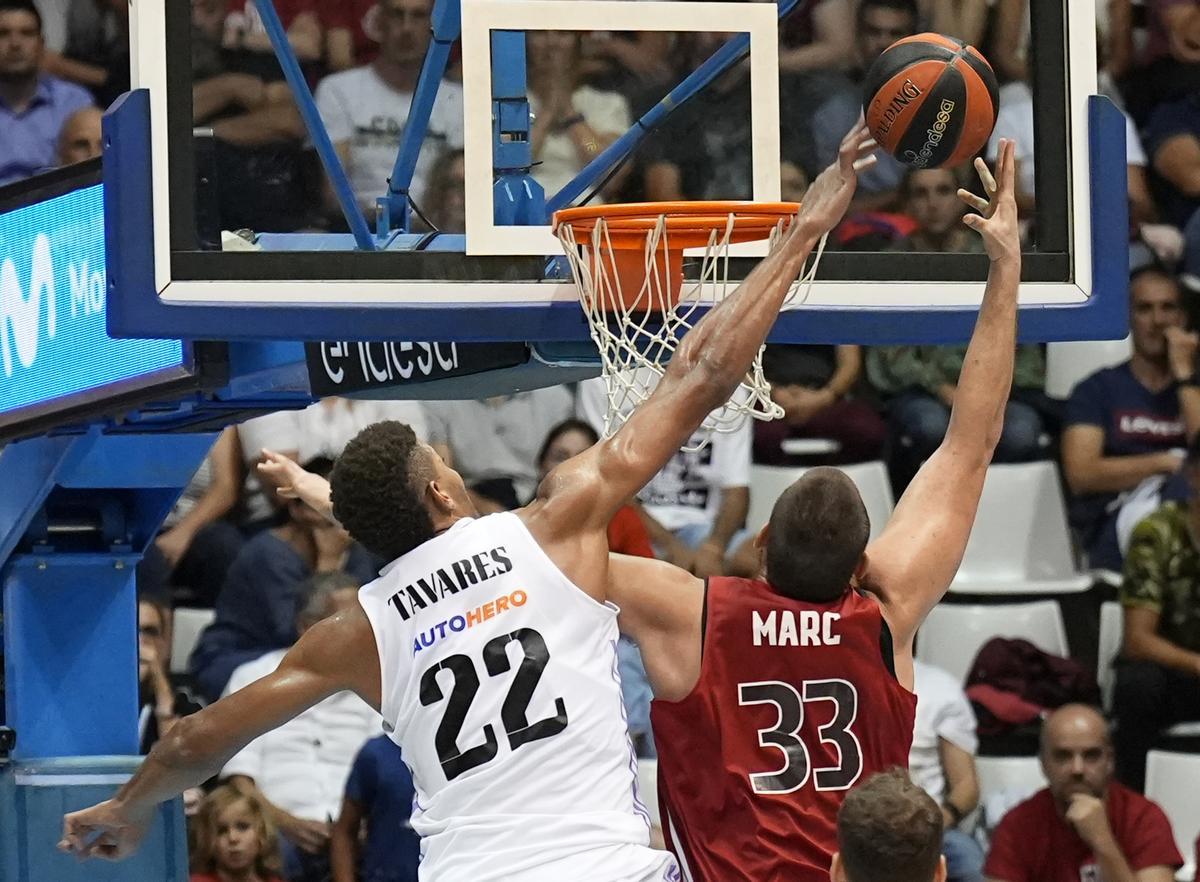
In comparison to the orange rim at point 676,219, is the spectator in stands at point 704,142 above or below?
above

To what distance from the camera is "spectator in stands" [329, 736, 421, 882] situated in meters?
6.93

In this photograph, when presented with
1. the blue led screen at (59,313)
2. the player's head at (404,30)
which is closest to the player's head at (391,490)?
the blue led screen at (59,313)

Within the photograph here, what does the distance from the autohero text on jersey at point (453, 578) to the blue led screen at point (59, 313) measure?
108cm

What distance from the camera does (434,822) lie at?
368 cm

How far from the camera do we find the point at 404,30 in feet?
18.3

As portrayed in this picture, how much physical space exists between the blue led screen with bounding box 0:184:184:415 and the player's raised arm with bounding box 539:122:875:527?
122 cm

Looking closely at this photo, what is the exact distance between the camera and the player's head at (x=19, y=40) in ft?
25.1

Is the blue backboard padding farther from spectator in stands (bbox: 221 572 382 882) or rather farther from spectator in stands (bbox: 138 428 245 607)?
spectator in stands (bbox: 138 428 245 607)

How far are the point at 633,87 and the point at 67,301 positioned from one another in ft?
4.88

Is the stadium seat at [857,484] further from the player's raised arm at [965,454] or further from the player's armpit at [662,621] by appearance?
the player's armpit at [662,621]

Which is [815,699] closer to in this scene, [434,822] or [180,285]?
[434,822]

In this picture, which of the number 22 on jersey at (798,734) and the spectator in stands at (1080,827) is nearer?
the number 22 on jersey at (798,734)

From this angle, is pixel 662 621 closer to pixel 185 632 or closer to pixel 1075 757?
pixel 1075 757

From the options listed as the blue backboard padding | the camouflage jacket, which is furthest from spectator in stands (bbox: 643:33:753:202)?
the camouflage jacket
